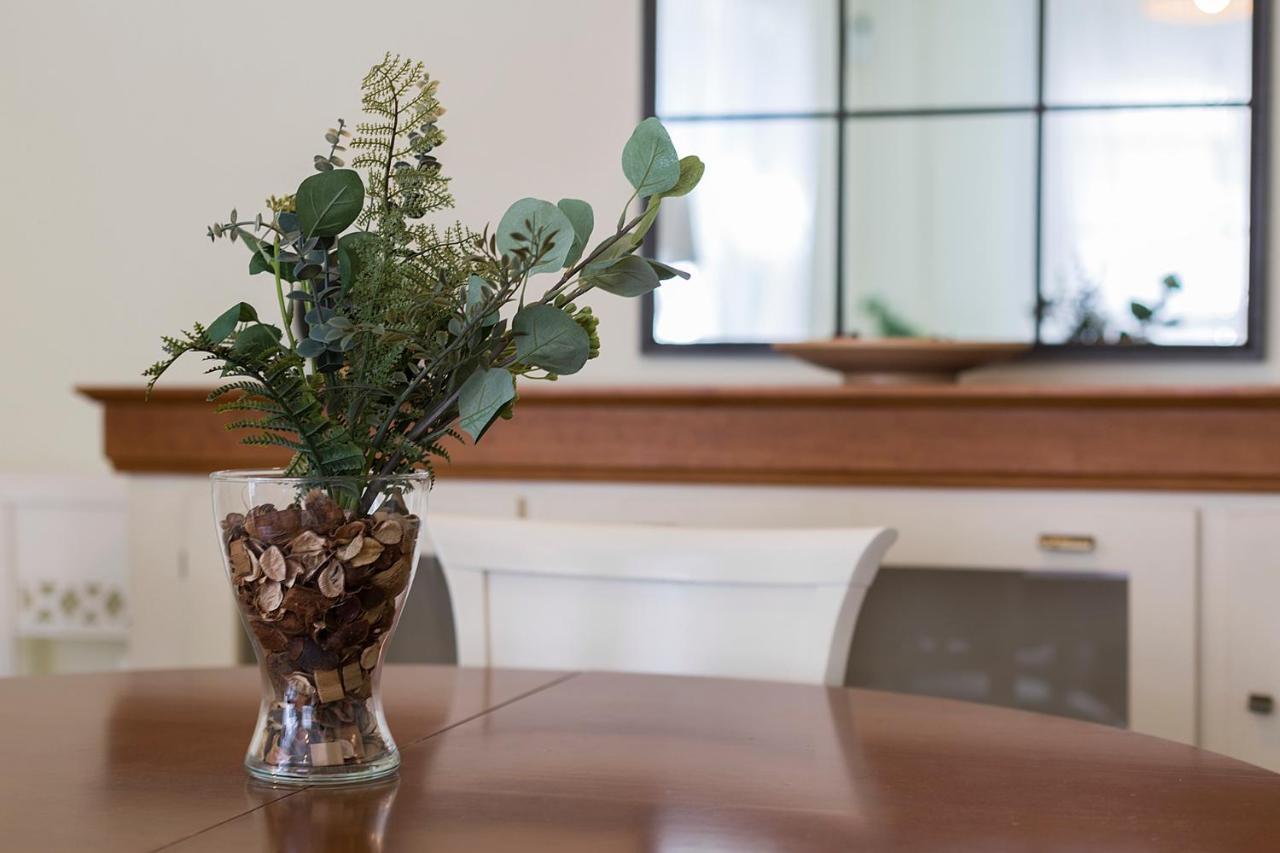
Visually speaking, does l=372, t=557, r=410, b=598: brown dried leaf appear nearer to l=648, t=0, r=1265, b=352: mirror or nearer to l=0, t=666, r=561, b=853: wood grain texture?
l=0, t=666, r=561, b=853: wood grain texture

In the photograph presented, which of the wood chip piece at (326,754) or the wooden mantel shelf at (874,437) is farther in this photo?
the wooden mantel shelf at (874,437)

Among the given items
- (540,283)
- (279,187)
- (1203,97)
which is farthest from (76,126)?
(1203,97)

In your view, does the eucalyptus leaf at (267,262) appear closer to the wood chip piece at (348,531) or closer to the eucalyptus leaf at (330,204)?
the eucalyptus leaf at (330,204)

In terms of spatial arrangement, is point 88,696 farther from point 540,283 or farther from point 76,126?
point 76,126

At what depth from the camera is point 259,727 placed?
872 millimetres

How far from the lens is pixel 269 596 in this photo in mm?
810

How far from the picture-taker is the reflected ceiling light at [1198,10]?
2.40m

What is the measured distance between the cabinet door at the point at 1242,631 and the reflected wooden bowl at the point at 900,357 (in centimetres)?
45

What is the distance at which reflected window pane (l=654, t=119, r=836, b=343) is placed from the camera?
254 cm

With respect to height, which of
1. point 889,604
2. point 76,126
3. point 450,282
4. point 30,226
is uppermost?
point 76,126

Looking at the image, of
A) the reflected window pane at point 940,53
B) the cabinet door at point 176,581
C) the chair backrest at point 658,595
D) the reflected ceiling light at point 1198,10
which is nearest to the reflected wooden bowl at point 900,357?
the reflected window pane at point 940,53

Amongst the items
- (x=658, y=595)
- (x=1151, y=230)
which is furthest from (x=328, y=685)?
(x=1151, y=230)

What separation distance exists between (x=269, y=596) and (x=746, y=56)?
1992 millimetres

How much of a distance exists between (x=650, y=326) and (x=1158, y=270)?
0.91m
